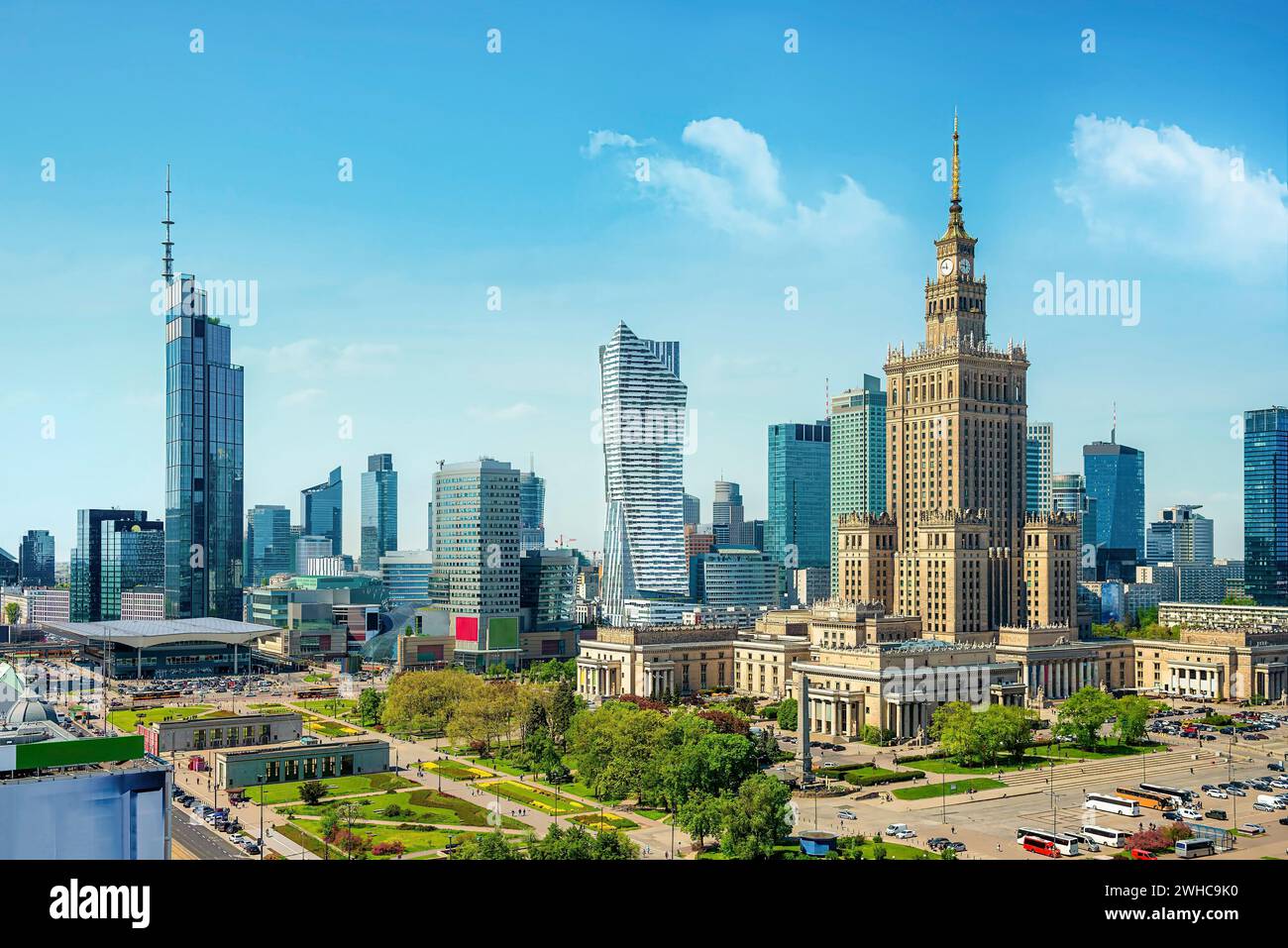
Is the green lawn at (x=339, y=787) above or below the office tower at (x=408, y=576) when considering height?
below

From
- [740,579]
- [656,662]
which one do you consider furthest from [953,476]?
[740,579]

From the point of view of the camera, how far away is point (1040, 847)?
49.7m

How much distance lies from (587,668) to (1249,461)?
119045mm

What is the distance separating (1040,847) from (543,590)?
91.0 meters

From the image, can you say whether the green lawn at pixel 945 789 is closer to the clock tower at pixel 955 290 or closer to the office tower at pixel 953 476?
the office tower at pixel 953 476

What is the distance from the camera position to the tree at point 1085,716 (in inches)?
2899

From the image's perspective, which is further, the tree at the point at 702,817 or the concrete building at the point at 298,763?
the concrete building at the point at 298,763

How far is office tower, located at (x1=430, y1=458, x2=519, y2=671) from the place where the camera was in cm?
13312

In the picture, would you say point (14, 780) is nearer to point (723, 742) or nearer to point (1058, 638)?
point (723, 742)

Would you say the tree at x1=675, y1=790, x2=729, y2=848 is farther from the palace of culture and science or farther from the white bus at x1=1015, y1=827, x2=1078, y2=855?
the palace of culture and science

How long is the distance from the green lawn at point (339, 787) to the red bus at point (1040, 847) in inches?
1244

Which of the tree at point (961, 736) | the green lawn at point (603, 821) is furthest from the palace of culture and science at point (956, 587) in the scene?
the green lawn at point (603, 821)
